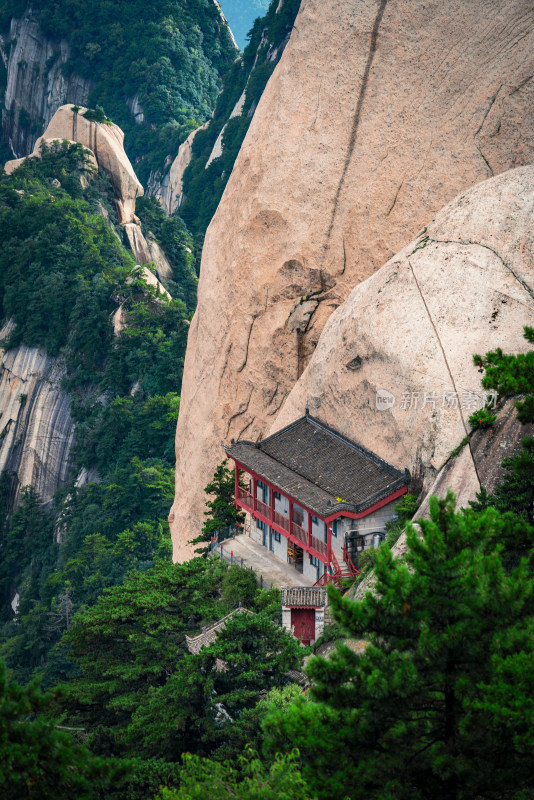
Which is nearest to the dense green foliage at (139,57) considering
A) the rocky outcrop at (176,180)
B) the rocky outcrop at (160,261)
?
the rocky outcrop at (176,180)

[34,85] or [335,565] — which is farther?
[34,85]

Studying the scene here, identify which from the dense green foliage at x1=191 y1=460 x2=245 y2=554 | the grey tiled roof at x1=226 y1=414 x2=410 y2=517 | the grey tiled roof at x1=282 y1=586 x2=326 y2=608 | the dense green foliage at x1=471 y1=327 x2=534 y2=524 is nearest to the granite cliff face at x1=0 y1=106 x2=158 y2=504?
the dense green foliage at x1=191 y1=460 x2=245 y2=554

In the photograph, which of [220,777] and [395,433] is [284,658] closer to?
[220,777]

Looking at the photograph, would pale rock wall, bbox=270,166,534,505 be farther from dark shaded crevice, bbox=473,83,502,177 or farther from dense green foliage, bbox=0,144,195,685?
dense green foliage, bbox=0,144,195,685

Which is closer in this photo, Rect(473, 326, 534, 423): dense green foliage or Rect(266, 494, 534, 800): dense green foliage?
Rect(266, 494, 534, 800): dense green foliage

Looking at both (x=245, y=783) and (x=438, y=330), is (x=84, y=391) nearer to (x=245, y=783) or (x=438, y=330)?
(x=438, y=330)

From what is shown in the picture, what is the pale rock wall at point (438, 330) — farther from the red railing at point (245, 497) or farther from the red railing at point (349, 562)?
the red railing at point (245, 497)

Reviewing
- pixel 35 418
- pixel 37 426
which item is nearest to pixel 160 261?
pixel 35 418
